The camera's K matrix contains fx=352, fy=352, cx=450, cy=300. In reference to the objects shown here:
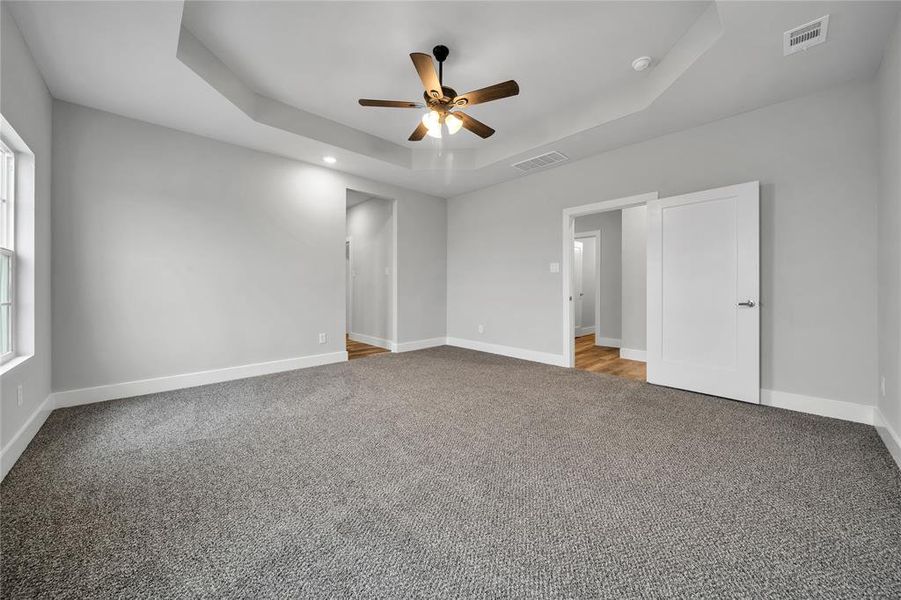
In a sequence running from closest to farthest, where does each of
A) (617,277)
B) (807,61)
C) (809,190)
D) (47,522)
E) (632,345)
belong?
(47,522) → (807,61) → (809,190) → (632,345) → (617,277)

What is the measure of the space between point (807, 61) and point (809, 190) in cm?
99

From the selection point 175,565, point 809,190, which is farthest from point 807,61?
point 175,565

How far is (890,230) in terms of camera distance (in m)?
2.31

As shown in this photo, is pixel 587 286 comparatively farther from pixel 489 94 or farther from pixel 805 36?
pixel 489 94

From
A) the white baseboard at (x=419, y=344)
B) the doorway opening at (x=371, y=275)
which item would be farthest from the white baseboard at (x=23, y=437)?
the white baseboard at (x=419, y=344)

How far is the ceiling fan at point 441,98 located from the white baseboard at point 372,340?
356 cm

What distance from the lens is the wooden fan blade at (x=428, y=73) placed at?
7.39ft

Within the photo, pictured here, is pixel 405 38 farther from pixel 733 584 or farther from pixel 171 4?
pixel 733 584

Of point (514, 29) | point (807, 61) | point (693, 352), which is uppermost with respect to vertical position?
point (514, 29)

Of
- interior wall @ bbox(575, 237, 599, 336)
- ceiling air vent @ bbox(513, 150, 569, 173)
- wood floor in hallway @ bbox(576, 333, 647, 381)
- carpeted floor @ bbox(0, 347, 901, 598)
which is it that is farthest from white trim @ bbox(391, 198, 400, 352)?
interior wall @ bbox(575, 237, 599, 336)

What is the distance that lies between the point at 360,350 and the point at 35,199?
3.91 metres

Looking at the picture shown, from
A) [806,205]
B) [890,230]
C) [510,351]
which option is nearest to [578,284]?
[510,351]

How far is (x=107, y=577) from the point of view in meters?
A: 1.25

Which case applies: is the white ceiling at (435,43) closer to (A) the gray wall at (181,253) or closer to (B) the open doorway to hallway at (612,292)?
(A) the gray wall at (181,253)
